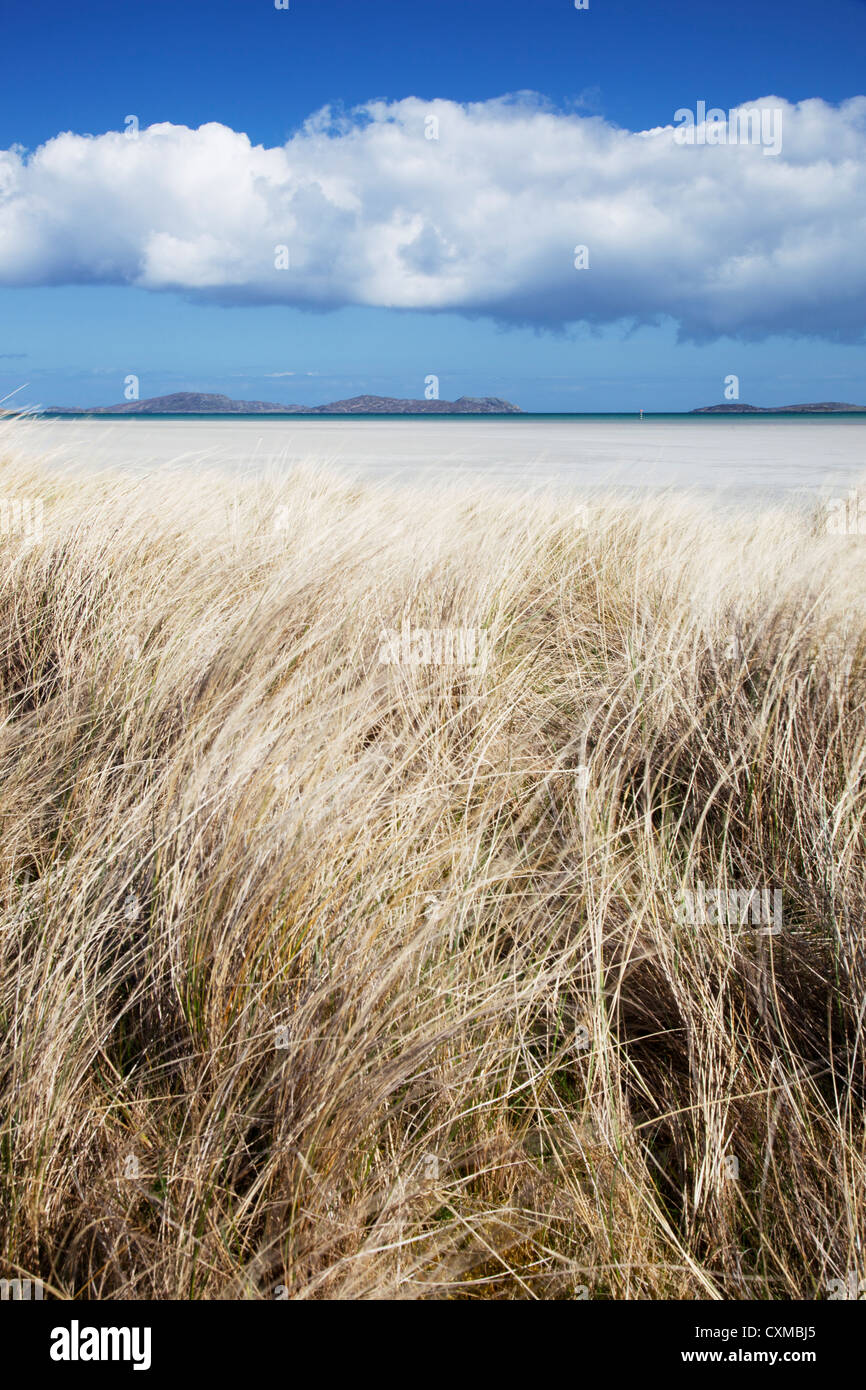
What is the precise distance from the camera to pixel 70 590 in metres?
2.72

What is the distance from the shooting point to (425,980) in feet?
4.19

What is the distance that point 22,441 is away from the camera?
514 cm

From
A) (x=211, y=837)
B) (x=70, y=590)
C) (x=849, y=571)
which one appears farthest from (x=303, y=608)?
(x=849, y=571)

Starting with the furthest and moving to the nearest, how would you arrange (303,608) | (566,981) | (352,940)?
1. (303,608)
2. (566,981)
3. (352,940)

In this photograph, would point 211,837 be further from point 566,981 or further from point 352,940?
point 566,981

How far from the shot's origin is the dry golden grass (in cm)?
103

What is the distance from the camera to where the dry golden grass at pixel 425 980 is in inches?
40.7
